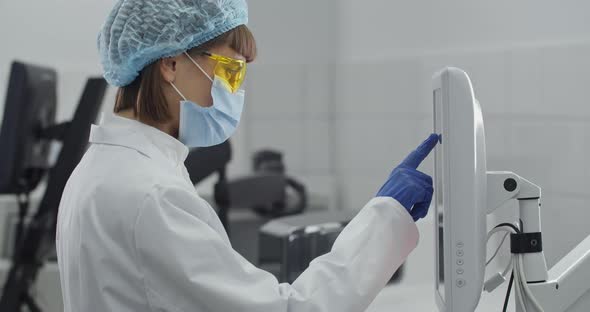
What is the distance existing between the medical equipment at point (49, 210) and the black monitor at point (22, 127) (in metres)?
0.07

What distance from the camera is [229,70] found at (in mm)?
1274

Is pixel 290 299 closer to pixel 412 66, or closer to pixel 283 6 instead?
pixel 412 66

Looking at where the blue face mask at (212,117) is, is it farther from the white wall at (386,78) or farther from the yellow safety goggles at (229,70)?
the white wall at (386,78)

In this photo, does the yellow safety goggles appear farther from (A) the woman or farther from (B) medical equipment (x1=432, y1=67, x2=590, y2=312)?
(B) medical equipment (x1=432, y1=67, x2=590, y2=312)

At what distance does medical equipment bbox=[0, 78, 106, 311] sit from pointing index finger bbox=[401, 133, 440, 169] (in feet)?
4.95

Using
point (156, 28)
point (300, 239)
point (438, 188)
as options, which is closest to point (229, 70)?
point (156, 28)

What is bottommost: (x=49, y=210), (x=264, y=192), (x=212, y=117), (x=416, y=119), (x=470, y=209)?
(x=264, y=192)

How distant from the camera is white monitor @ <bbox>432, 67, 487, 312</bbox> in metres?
1.06

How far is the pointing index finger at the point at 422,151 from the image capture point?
46.2 inches

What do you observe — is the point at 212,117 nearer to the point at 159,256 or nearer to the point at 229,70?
the point at 229,70

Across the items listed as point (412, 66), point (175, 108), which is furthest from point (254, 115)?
point (175, 108)

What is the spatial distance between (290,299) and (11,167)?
5.48 ft

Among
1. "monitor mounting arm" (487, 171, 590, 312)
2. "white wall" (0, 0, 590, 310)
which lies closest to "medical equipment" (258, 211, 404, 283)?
"white wall" (0, 0, 590, 310)

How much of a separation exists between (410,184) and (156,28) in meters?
0.45
